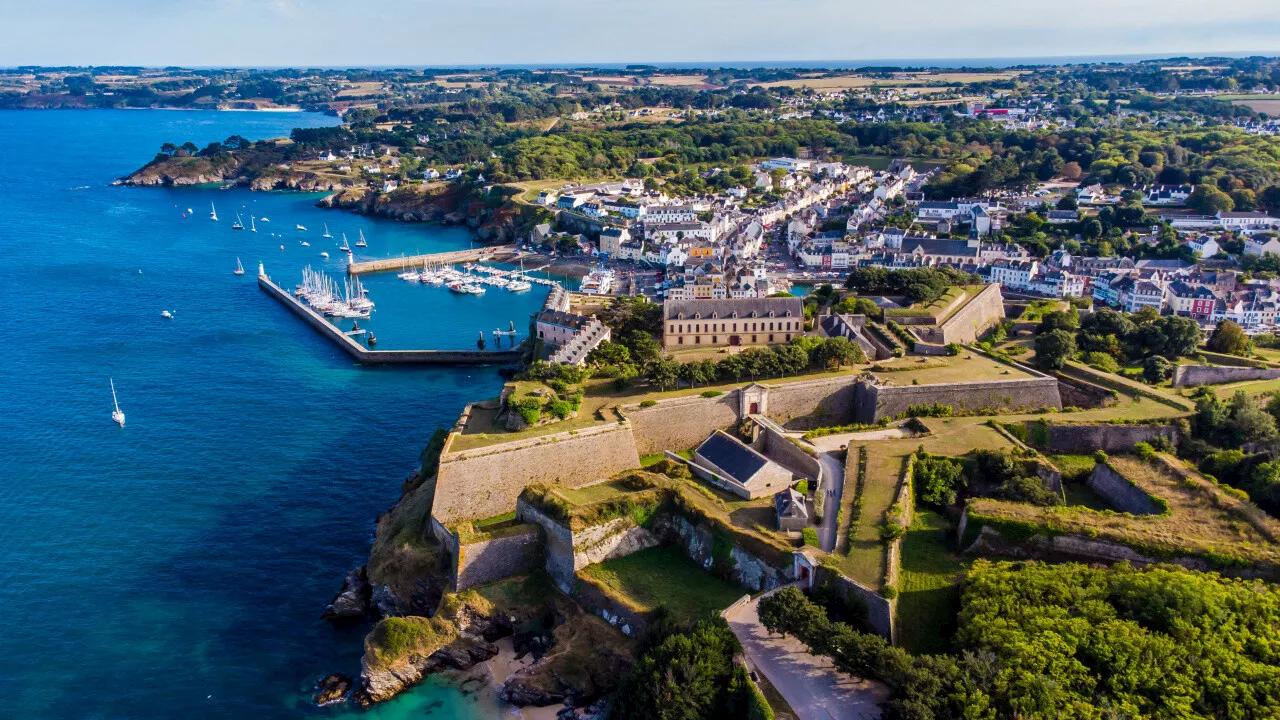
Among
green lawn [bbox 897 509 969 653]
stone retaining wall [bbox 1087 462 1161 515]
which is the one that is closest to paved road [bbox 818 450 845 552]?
green lawn [bbox 897 509 969 653]

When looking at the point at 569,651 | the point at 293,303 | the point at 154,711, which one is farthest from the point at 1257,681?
the point at 293,303

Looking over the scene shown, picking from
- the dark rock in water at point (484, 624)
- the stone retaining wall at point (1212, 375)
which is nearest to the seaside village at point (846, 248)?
the stone retaining wall at point (1212, 375)

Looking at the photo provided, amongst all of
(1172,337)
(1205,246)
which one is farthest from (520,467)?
(1205,246)

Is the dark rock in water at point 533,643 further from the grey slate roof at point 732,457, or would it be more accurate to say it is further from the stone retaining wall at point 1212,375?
the stone retaining wall at point 1212,375

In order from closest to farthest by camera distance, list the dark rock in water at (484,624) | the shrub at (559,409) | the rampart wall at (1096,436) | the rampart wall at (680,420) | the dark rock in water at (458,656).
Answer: the dark rock in water at (458,656), the dark rock in water at (484,624), the rampart wall at (1096,436), the shrub at (559,409), the rampart wall at (680,420)

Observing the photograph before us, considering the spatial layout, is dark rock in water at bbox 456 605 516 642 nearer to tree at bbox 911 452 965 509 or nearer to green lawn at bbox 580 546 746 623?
green lawn at bbox 580 546 746 623

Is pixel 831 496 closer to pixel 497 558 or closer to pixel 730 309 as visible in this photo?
pixel 497 558
